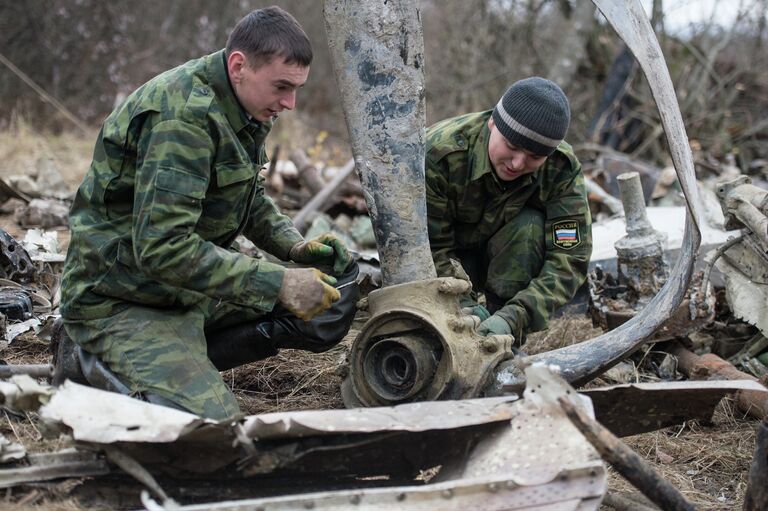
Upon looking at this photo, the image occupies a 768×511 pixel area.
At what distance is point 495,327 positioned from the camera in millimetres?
3633

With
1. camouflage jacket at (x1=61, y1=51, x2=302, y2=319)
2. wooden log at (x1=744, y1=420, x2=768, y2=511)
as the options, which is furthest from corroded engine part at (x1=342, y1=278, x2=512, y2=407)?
wooden log at (x1=744, y1=420, x2=768, y2=511)

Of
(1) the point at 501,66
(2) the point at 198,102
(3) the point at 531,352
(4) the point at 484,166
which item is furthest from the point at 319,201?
(1) the point at 501,66

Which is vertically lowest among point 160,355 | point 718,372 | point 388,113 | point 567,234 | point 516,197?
point 718,372

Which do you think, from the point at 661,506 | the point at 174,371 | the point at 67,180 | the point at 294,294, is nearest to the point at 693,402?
the point at 661,506

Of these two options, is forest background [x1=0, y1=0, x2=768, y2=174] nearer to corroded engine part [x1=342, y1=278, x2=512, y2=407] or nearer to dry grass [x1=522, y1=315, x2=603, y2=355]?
dry grass [x1=522, y1=315, x2=603, y2=355]

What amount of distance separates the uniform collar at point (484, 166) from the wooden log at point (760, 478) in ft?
5.59

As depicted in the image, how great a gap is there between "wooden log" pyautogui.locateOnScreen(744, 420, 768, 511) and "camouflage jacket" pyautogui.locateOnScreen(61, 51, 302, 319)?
5.35ft

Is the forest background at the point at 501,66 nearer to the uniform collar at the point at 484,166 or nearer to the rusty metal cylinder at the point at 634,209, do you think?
the rusty metal cylinder at the point at 634,209

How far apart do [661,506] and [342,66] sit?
2.04m

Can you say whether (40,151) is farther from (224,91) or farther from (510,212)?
(224,91)

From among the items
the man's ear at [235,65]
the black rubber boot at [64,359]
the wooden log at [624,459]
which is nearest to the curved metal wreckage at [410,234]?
the man's ear at [235,65]

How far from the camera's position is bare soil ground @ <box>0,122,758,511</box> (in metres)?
3.09

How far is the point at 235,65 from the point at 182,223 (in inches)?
24.1

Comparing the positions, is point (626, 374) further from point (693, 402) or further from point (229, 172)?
point (229, 172)
